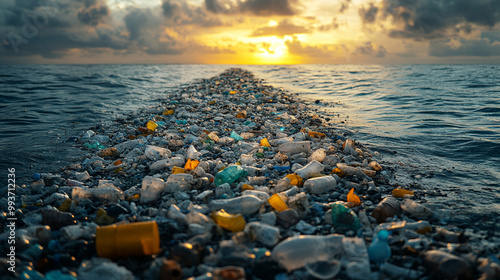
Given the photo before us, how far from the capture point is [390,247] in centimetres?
193

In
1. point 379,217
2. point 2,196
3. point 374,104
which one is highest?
point 374,104

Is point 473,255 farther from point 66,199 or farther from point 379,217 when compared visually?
point 66,199

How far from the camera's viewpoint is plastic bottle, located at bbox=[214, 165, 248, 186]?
2.93 meters

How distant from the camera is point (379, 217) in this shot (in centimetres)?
233

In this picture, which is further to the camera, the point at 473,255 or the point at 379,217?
the point at 379,217

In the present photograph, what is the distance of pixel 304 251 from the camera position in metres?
1.77

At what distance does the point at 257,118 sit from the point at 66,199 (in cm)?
471

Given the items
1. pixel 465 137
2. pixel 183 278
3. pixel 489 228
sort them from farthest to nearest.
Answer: pixel 465 137, pixel 489 228, pixel 183 278

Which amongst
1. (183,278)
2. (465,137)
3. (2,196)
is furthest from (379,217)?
(465,137)

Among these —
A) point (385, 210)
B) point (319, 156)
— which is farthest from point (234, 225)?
point (319, 156)

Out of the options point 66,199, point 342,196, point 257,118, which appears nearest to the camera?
point 66,199

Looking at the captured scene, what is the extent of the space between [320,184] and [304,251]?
116 cm

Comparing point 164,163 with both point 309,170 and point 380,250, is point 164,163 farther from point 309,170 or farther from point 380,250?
point 380,250

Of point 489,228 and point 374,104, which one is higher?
point 374,104
